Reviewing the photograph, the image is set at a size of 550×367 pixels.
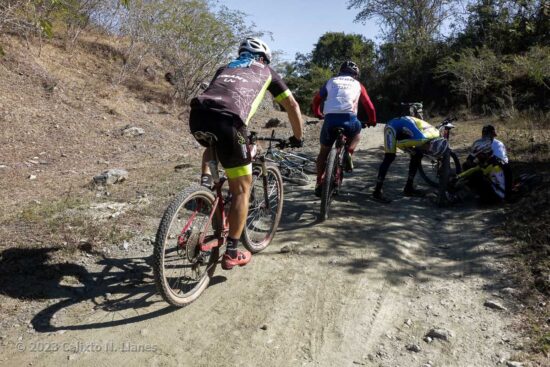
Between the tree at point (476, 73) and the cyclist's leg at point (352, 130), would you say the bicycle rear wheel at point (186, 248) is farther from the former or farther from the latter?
the tree at point (476, 73)

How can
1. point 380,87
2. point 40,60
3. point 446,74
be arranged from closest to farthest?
point 40,60, point 446,74, point 380,87

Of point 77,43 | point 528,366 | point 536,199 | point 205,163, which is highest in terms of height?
point 77,43

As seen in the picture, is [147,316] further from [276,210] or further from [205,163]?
[276,210]

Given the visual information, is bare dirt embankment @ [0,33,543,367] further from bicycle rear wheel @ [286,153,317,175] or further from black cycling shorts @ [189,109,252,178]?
black cycling shorts @ [189,109,252,178]

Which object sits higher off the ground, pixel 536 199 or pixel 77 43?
pixel 77 43

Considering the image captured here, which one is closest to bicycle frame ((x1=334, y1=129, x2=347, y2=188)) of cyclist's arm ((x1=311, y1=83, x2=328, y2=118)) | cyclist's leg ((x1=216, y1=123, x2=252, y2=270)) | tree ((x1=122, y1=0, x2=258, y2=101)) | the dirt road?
cyclist's arm ((x1=311, y1=83, x2=328, y2=118))

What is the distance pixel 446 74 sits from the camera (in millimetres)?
21641

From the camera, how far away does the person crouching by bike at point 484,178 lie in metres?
6.16

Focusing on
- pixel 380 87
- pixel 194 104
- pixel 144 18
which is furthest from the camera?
pixel 380 87

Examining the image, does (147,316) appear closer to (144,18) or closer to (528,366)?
(528,366)

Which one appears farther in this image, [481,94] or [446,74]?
[446,74]

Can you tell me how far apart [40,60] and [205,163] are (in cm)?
1093

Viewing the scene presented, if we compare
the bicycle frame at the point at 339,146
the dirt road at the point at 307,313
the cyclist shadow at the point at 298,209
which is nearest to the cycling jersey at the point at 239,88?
the dirt road at the point at 307,313

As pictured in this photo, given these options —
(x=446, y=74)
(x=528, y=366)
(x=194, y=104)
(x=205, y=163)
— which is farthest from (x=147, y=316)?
(x=446, y=74)
